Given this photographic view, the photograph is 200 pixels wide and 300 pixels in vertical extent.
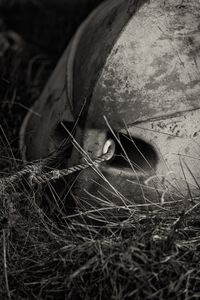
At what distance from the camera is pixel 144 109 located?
129 centimetres

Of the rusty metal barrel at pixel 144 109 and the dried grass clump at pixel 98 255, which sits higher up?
the rusty metal barrel at pixel 144 109

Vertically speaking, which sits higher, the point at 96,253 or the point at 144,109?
the point at 144,109

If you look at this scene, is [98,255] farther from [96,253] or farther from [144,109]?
[144,109]

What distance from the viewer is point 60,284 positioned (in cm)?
123

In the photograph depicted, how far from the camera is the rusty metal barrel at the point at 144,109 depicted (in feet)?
4.22

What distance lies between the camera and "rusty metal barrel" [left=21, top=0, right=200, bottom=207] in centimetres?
129

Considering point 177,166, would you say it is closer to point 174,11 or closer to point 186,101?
point 186,101

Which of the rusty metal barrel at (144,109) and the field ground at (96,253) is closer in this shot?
the field ground at (96,253)

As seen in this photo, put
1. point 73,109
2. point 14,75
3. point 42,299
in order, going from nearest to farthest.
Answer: point 42,299
point 73,109
point 14,75

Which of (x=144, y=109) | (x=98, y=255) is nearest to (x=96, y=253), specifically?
(x=98, y=255)

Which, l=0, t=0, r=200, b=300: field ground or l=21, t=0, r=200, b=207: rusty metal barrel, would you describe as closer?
l=0, t=0, r=200, b=300: field ground

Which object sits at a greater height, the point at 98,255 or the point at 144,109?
the point at 144,109

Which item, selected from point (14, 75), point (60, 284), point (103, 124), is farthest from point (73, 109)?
point (14, 75)

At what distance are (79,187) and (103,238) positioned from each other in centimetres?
15
